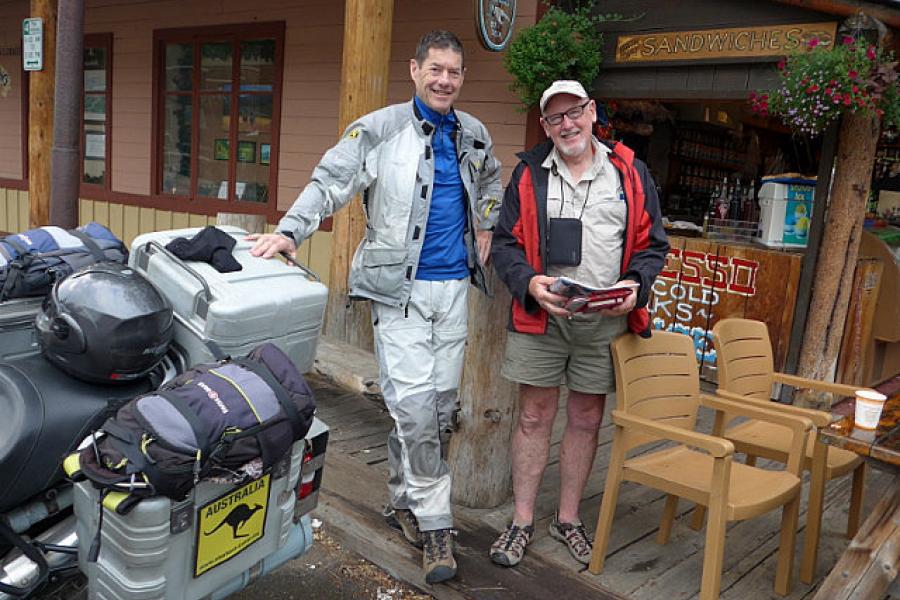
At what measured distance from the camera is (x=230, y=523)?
2.02 metres

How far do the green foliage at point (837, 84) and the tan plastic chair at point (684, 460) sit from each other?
5.98ft

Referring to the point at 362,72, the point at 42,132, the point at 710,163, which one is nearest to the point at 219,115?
the point at 42,132

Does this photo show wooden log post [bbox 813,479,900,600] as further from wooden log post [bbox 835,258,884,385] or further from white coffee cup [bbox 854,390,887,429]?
wooden log post [bbox 835,258,884,385]

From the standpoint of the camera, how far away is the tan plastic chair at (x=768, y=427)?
299 centimetres

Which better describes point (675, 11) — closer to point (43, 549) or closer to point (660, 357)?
point (660, 357)

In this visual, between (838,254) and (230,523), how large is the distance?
13.3 ft

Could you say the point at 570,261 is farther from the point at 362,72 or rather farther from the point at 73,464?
the point at 362,72

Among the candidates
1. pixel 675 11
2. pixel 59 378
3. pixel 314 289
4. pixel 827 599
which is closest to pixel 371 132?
pixel 314 289

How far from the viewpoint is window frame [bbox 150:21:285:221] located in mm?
7477

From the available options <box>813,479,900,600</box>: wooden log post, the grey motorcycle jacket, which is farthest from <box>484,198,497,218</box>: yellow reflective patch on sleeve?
<box>813,479,900,600</box>: wooden log post

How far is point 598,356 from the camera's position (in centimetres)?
295

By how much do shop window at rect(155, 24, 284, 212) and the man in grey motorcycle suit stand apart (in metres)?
4.91

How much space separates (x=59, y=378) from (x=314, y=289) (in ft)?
2.57

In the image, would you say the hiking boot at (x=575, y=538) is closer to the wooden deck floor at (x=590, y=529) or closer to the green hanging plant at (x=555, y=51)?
the wooden deck floor at (x=590, y=529)
